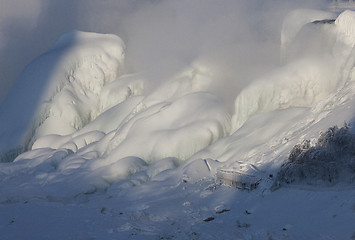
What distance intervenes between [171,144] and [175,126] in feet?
2.52

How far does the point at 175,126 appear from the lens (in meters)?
12.3

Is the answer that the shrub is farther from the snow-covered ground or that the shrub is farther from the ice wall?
the ice wall

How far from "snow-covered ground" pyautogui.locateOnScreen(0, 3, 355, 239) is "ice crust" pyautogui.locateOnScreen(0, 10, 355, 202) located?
38mm

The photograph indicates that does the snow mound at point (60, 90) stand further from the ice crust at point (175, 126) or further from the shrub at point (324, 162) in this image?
the shrub at point (324, 162)

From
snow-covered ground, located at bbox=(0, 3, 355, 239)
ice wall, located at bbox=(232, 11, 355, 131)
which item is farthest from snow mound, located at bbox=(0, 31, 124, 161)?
ice wall, located at bbox=(232, 11, 355, 131)

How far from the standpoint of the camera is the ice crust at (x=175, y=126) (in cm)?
938

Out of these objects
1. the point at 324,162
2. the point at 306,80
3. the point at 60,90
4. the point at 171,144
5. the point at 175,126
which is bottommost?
the point at 60,90

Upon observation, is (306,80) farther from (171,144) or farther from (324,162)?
(324,162)

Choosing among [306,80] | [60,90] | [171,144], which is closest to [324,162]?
[306,80]

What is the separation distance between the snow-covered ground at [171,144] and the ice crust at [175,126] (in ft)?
0.13

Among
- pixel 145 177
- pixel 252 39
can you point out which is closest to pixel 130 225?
pixel 145 177

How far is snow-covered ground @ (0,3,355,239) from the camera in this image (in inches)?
256

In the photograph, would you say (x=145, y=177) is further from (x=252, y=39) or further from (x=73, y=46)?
(x=73, y=46)

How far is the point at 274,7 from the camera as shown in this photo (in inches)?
657
